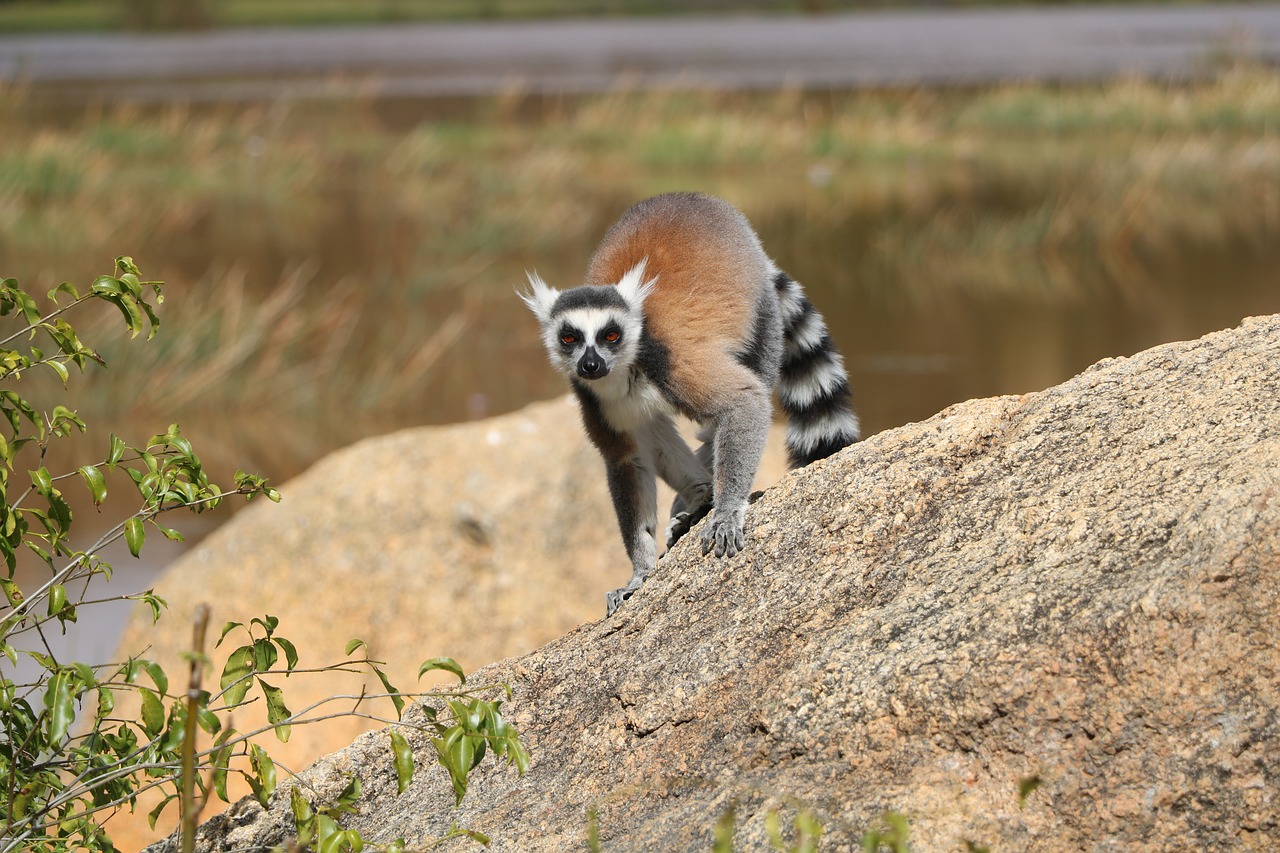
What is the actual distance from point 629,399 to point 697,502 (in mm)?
448

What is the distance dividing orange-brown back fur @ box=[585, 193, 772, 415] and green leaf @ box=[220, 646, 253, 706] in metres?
1.49

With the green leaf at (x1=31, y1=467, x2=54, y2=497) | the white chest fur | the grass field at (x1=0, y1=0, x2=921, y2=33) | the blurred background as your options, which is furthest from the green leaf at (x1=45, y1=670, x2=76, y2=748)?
the grass field at (x1=0, y1=0, x2=921, y2=33)

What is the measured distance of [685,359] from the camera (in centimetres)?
384

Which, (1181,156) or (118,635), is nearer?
(118,635)

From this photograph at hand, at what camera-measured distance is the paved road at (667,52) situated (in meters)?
26.5

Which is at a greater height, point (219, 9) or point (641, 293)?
point (219, 9)

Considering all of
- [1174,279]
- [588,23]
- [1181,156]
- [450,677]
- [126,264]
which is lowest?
[450,677]

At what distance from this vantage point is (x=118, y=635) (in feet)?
23.7

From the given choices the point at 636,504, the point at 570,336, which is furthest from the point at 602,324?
the point at 636,504

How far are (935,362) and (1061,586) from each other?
30.1 ft

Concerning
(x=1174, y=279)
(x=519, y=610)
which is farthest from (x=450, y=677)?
(x=1174, y=279)

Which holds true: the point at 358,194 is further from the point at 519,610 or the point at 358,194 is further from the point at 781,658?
the point at 781,658

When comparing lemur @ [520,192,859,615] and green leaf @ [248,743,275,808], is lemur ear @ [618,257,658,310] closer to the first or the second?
lemur @ [520,192,859,615]

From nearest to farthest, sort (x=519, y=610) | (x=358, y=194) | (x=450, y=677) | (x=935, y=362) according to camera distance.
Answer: (x=450, y=677), (x=519, y=610), (x=935, y=362), (x=358, y=194)
